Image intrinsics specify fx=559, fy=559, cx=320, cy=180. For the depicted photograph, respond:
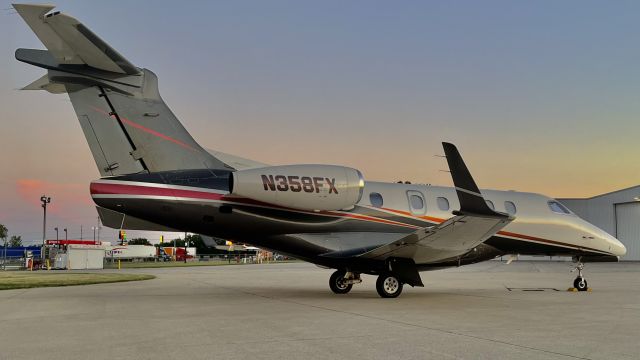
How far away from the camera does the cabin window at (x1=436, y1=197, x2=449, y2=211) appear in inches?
619

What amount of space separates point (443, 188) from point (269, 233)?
18.3 feet

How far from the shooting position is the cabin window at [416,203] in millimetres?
15234

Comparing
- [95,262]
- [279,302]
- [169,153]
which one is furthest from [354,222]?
[95,262]

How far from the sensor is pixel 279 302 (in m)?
12.9

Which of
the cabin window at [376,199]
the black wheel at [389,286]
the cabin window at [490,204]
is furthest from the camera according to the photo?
the cabin window at [490,204]

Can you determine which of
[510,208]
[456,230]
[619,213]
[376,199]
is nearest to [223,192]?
[376,199]

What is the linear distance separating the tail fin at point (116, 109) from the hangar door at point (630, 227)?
4722 cm

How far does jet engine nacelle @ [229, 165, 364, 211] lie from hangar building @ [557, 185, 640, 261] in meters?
43.7

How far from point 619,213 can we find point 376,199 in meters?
44.3

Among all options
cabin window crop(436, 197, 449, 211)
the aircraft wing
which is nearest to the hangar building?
cabin window crop(436, 197, 449, 211)

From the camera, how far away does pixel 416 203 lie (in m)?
15.3

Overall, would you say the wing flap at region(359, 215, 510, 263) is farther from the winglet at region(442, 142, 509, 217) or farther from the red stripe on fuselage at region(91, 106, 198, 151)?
the red stripe on fuselage at region(91, 106, 198, 151)

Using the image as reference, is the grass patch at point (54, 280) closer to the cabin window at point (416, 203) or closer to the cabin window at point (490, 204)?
the cabin window at point (416, 203)

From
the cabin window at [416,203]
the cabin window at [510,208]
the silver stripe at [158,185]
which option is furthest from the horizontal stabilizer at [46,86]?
the cabin window at [510,208]
